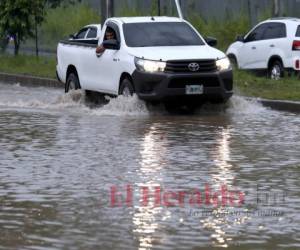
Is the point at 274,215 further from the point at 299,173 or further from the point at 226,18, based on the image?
the point at 226,18

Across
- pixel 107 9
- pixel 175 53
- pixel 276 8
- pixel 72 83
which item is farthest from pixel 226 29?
pixel 175 53

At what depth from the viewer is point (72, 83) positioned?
24141 millimetres

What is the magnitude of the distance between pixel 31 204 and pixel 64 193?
2.19 feet

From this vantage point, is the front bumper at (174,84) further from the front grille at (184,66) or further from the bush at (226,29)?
the bush at (226,29)

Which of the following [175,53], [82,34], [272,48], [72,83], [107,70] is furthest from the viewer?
[82,34]

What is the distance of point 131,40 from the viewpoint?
70.8ft

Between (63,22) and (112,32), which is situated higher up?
(112,32)

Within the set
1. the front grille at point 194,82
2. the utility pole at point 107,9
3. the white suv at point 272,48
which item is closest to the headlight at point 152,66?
the front grille at point 194,82

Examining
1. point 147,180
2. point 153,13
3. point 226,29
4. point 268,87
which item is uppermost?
point 153,13

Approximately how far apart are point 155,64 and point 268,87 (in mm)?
5243

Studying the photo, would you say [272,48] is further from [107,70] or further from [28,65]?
[28,65]

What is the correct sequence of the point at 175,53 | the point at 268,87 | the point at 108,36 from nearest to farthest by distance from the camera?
1. the point at 175,53
2. the point at 108,36
3. the point at 268,87

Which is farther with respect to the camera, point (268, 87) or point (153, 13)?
point (153, 13)

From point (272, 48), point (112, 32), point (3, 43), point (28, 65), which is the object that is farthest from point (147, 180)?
point (3, 43)
